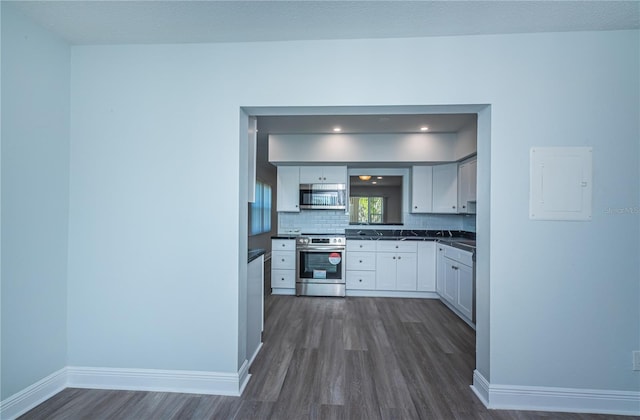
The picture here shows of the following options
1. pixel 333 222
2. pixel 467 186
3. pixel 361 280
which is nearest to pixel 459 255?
pixel 467 186

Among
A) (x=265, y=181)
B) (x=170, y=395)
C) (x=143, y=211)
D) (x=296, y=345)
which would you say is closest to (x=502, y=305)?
(x=296, y=345)

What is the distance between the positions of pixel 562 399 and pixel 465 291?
155 cm

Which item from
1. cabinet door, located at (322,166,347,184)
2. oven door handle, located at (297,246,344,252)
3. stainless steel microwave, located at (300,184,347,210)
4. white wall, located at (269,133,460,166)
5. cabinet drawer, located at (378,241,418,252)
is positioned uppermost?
white wall, located at (269,133,460,166)

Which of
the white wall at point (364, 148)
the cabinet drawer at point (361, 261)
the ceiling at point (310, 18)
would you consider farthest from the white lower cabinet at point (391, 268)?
the ceiling at point (310, 18)

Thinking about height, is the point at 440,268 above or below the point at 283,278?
above

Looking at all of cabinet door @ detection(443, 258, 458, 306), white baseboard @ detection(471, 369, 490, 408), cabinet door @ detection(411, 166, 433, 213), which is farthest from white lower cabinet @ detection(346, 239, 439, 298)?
white baseboard @ detection(471, 369, 490, 408)

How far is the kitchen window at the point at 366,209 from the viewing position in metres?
5.00

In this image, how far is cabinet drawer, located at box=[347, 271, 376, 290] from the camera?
4.44 metres

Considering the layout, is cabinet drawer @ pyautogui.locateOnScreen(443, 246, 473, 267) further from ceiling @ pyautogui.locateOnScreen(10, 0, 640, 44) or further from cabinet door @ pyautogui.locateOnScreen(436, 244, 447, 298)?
ceiling @ pyautogui.locateOnScreen(10, 0, 640, 44)

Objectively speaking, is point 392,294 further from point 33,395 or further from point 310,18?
point 33,395

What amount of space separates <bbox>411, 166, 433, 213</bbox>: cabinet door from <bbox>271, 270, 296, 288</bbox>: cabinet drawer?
219cm

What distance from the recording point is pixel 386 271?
442cm

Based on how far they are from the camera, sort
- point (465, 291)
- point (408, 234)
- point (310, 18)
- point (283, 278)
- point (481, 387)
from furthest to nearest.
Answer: point (408, 234), point (283, 278), point (465, 291), point (481, 387), point (310, 18)

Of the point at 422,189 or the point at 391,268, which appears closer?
the point at 391,268
